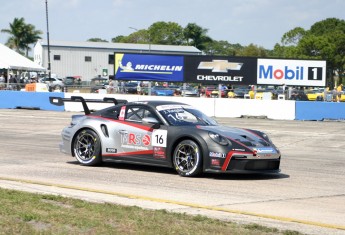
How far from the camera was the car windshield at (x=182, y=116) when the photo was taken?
1178 cm

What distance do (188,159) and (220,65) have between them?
2690cm

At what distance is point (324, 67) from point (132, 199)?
96.2 ft

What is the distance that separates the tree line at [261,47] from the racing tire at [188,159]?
57.9 metres

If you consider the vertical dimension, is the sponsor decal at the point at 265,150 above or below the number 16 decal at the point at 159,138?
below

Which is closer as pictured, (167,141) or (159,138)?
(167,141)

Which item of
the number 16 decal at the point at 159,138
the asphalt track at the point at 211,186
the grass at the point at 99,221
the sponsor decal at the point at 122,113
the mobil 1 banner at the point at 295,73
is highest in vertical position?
the mobil 1 banner at the point at 295,73

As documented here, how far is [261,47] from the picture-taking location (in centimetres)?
11919

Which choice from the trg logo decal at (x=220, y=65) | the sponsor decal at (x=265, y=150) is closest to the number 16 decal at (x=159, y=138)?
the sponsor decal at (x=265, y=150)

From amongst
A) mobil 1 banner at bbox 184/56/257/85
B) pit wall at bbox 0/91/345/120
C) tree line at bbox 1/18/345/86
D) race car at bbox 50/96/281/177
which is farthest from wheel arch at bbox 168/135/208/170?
tree line at bbox 1/18/345/86


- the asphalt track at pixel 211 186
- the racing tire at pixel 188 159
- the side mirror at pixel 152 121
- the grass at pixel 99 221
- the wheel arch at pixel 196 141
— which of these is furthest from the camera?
the side mirror at pixel 152 121

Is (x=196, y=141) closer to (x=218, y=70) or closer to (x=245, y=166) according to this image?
(x=245, y=166)

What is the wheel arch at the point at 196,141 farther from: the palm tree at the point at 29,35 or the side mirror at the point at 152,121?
the palm tree at the point at 29,35

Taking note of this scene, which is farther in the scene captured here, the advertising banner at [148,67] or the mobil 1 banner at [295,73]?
the advertising banner at [148,67]

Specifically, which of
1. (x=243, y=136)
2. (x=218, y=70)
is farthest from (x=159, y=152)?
(x=218, y=70)
